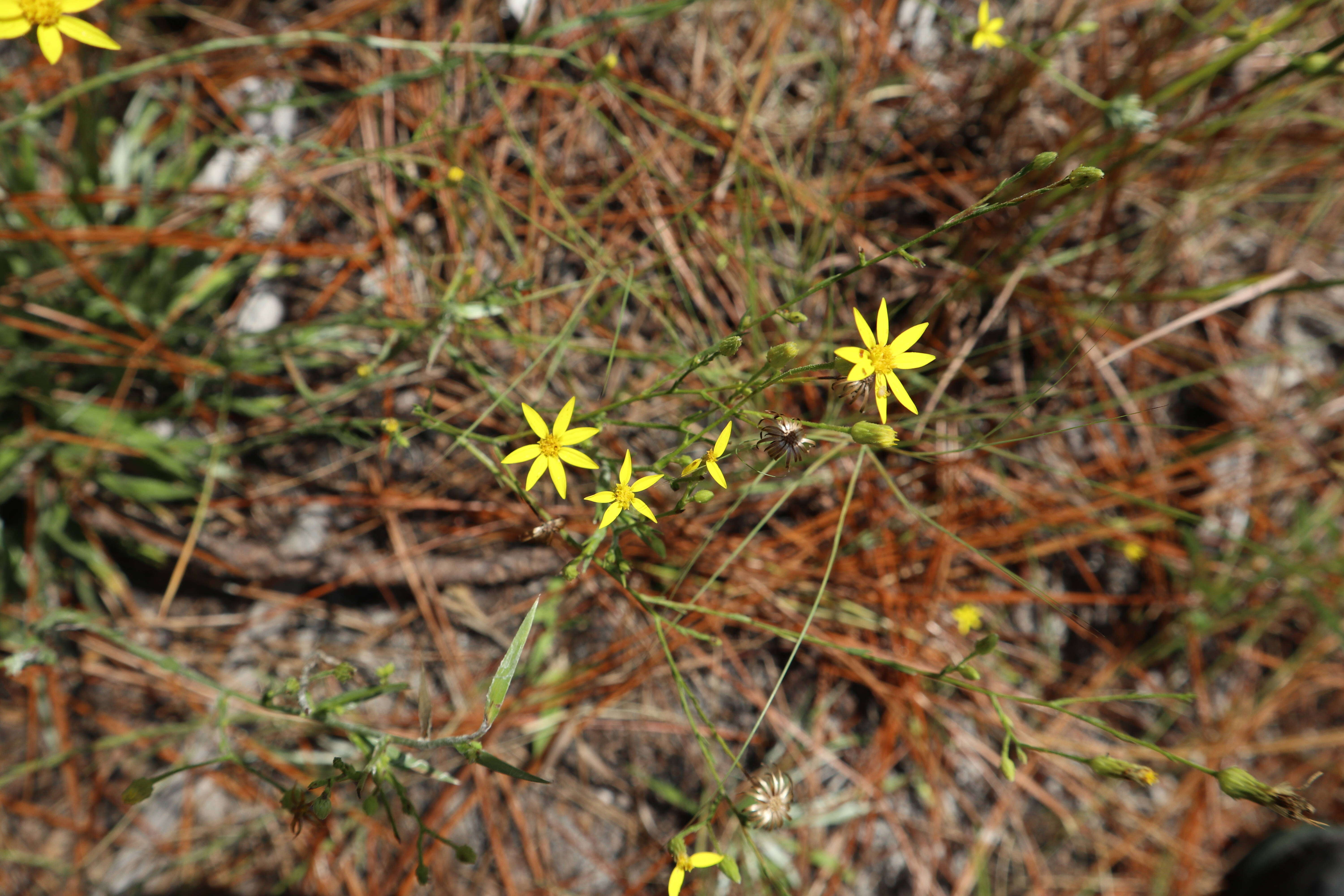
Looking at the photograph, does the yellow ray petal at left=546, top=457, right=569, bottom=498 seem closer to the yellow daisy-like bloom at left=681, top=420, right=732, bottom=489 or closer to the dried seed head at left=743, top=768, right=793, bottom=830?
the yellow daisy-like bloom at left=681, top=420, right=732, bottom=489

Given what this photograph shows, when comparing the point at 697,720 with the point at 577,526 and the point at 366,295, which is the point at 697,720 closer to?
the point at 577,526

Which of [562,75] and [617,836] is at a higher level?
[562,75]

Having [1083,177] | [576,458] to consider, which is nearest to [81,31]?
[576,458]

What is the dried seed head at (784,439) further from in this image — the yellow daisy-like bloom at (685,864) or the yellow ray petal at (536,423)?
the yellow daisy-like bloom at (685,864)

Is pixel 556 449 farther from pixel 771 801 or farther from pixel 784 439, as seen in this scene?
pixel 771 801

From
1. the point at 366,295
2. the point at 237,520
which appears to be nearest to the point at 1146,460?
the point at 366,295

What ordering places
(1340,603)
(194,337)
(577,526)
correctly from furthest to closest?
(1340,603), (194,337), (577,526)
